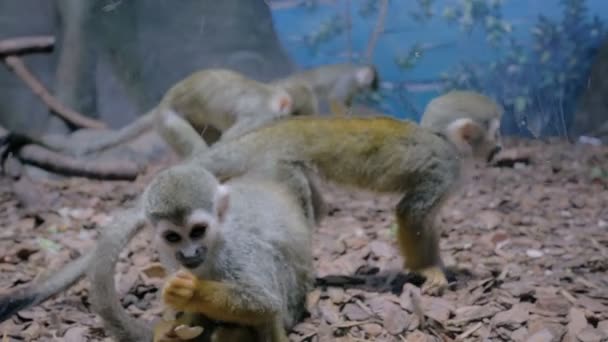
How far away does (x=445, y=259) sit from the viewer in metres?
3.51

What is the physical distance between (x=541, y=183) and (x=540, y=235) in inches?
41.5

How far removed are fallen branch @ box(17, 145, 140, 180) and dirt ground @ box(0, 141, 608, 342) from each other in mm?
226

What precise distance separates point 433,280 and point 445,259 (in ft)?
1.53

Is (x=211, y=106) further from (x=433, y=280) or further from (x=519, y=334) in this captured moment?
(x=519, y=334)

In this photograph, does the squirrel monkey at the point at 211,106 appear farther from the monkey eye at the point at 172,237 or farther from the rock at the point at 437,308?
the monkey eye at the point at 172,237

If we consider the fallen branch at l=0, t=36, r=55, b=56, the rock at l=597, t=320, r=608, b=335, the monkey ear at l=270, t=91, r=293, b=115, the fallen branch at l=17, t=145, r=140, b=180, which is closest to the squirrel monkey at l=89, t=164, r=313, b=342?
the rock at l=597, t=320, r=608, b=335

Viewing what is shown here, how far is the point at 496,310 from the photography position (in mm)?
2660

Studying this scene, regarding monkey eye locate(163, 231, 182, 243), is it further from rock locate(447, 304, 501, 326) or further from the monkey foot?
the monkey foot

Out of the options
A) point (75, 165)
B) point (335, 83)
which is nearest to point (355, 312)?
point (335, 83)

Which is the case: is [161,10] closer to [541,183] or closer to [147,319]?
[147,319]

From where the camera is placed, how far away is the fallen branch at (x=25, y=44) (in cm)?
557

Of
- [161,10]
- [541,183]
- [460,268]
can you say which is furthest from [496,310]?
[161,10]

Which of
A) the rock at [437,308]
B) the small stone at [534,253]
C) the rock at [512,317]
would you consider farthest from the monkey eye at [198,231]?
the small stone at [534,253]

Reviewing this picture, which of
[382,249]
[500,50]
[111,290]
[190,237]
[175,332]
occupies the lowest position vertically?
[382,249]
